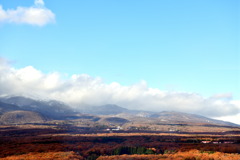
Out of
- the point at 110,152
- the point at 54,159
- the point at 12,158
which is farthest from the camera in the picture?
the point at 110,152

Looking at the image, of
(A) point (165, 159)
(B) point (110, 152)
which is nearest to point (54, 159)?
(B) point (110, 152)

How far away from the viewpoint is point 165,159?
35312 mm

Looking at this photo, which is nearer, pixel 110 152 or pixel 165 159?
pixel 165 159

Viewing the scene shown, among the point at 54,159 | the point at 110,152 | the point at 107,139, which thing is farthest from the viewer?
the point at 107,139

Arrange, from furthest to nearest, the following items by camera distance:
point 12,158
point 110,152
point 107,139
→ point 107,139, point 110,152, point 12,158

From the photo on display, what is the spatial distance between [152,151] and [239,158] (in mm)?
16315

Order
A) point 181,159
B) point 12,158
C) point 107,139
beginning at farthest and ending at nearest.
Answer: point 107,139 → point 12,158 → point 181,159

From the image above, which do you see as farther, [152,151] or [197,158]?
[152,151]

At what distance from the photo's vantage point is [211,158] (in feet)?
116

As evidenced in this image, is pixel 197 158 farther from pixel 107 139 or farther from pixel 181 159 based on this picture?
pixel 107 139

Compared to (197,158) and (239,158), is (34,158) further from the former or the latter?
(239,158)

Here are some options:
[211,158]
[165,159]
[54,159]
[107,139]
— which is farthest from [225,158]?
[107,139]

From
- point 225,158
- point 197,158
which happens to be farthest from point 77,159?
point 225,158

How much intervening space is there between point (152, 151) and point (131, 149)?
4.71 meters
